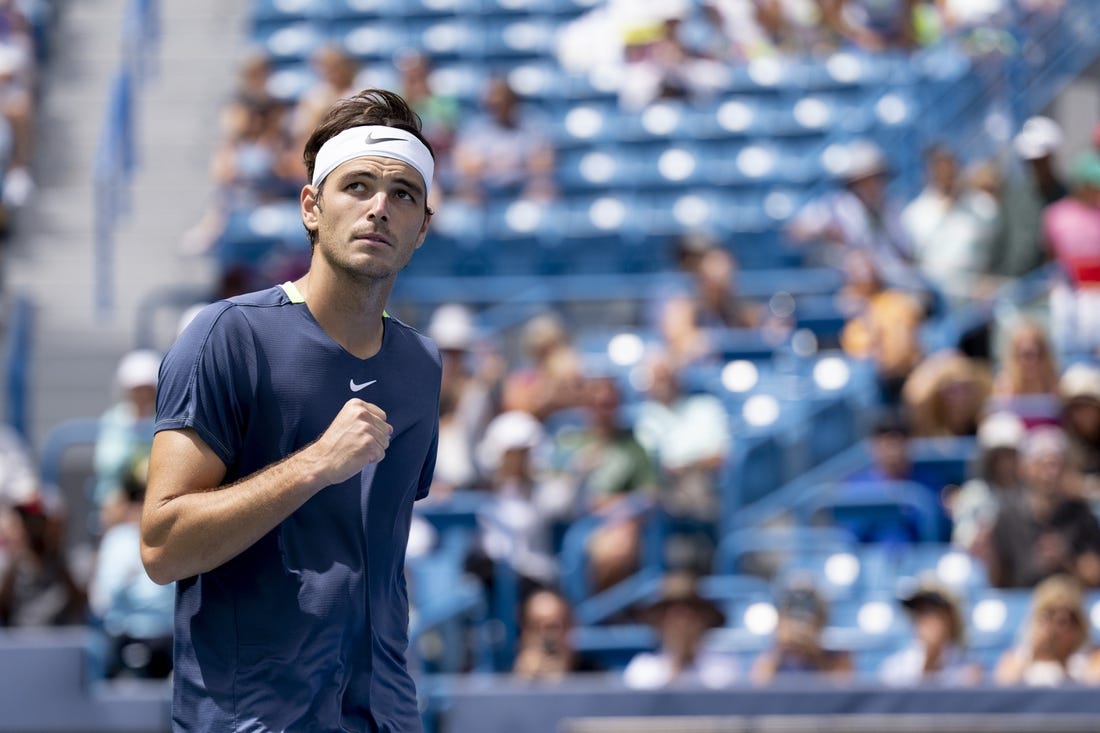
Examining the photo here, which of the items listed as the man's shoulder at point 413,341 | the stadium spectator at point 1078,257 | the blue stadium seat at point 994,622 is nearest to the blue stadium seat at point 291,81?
the stadium spectator at point 1078,257

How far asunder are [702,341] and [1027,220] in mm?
2095

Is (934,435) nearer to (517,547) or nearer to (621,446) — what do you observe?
(621,446)

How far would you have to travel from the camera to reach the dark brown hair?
3.35 meters

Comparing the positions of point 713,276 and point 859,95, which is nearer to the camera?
point 713,276

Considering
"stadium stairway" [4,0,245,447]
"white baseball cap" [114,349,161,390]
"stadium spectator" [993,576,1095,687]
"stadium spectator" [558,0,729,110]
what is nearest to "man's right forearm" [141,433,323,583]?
"stadium spectator" [993,576,1095,687]

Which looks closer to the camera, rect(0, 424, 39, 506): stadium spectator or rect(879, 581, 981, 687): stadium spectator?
rect(879, 581, 981, 687): stadium spectator

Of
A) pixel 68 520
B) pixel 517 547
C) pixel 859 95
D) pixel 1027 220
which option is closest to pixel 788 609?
pixel 517 547

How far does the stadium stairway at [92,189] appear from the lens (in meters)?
12.3

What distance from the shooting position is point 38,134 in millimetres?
14680

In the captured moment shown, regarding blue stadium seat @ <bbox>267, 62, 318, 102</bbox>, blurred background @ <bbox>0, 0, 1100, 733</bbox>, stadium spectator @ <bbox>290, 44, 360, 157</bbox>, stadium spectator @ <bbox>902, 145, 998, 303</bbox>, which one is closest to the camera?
blurred background @ <bbox>0, 0, 1100, 733</bbox>

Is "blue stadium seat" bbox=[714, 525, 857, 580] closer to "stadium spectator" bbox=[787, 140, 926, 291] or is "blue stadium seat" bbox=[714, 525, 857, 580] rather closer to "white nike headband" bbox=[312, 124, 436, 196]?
"stadium spectator" bbox=[787, 140, 926, 291]

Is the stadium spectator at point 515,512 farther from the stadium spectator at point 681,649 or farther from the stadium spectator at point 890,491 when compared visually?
the stadium spectator at point 890,491

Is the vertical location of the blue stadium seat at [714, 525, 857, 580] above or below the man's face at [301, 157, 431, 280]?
below

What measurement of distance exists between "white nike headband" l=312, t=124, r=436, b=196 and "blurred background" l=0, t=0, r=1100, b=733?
3.42 metres
